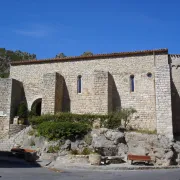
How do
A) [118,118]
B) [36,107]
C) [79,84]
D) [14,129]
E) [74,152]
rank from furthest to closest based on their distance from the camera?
1. [36,107]
2. [79,84]
3. [14,129]
4. [118,118]
5. [74,152]

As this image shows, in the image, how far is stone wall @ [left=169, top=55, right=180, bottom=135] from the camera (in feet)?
77.5

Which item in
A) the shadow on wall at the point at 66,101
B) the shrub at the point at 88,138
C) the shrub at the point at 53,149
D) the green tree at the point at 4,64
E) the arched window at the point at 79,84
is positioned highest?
the green tree at the point at 4,64

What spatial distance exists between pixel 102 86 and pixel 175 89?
246 inches

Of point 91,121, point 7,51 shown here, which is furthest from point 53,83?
point 7,51

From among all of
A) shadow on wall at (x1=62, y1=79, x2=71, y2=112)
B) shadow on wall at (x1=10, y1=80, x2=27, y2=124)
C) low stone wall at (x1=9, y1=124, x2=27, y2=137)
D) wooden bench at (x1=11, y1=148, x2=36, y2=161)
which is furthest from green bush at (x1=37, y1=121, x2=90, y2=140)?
shadow on wall at (x1=10, y1=80, x2=27, y2=124)

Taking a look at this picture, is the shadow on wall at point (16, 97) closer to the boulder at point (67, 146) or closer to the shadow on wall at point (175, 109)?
the boulder at point (67, 146)

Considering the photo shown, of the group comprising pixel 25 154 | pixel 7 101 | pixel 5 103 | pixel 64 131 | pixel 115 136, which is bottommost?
pixel 25 154

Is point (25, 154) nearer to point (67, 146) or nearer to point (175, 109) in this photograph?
point (67, 146)

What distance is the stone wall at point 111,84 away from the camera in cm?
2400

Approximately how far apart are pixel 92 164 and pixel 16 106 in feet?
41.9

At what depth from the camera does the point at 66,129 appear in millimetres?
19469

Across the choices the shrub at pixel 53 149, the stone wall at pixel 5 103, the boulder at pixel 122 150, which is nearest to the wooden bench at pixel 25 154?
the shrub at pixel 53 149

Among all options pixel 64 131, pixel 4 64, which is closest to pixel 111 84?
pixel 64 131

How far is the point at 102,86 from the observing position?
80.0 feet
